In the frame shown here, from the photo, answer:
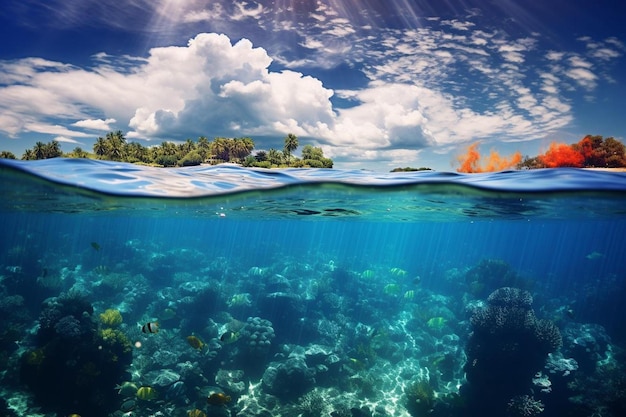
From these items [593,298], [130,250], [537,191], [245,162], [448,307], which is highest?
[537,191]

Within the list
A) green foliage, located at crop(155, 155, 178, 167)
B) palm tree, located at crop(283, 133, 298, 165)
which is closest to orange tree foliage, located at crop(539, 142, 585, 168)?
palm tree, located at crop(283, 133, 298, 165)

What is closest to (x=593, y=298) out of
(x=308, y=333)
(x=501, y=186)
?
(x=501, y=186)

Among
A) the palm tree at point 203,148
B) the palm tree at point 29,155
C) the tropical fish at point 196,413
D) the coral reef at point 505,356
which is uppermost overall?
the palm tree at point 203,148

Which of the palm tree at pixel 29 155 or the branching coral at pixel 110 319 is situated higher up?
the palm tree at pixel 29 155

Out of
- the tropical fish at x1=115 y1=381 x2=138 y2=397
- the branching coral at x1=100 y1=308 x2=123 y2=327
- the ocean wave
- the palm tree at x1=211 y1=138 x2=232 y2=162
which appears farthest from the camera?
the branching coral at x1=100 y1=308 x2=123 y2=327

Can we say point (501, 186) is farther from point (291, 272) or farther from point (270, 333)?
point (291, 272)

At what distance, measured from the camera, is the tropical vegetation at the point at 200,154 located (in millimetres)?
13336

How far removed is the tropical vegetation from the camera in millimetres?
13336

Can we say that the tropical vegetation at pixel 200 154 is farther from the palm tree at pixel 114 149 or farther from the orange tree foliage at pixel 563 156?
the orange tree foliage at pixel 563 156

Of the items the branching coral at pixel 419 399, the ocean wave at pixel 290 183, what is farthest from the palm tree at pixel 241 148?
the branching coral at pixel 419 399

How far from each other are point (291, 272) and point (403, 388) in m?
15.3

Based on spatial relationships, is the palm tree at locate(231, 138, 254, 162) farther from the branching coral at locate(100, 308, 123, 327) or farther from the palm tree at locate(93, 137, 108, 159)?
the branching coral at locate(100, 308, 123, 327)

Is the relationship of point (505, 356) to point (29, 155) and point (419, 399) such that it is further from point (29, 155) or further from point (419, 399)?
point (29, 155)

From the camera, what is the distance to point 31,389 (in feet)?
38.5
